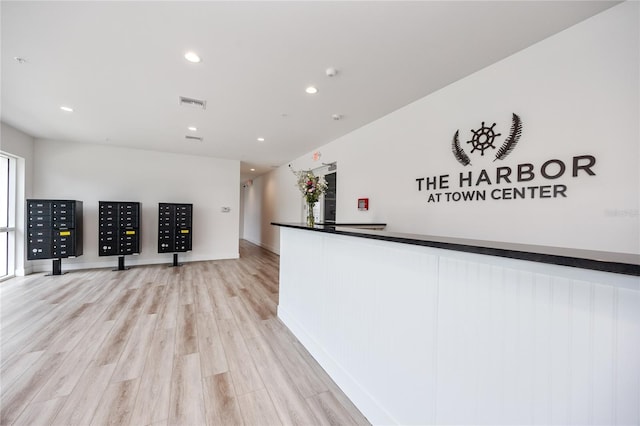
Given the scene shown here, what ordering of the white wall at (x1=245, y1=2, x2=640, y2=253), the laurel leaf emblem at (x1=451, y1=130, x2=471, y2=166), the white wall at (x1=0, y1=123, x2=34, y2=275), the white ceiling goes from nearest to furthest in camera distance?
the white wall at (x1=245, y1=2, x2=640, y2=253) < the white ceiling < the laurel leaf emblem at (x1=451, y1=130, x2=471, y2=166) < the white wall at (x1=0, y1=123, x2=34, y2=275)

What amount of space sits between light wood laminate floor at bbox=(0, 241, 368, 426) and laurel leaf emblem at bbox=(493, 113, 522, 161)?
8.01 ft

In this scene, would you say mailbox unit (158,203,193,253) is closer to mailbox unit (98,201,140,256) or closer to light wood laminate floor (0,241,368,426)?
mailbox unit (98,201,140,256)

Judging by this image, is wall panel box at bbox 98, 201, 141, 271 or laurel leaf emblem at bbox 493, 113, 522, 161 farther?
wall panel box at bbox 98, 201, 141, 271

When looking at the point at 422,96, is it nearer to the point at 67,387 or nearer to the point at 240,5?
the point at 240,5

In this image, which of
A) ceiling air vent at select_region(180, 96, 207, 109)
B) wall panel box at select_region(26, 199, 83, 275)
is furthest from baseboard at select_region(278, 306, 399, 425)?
wall panel box at select_region(26, 199, 83, 275)

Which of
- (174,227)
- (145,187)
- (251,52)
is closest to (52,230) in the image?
(145,187)

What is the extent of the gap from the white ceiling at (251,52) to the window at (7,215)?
4.19 feet

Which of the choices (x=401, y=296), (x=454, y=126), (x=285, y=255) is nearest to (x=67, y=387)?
(x=285, y=255)

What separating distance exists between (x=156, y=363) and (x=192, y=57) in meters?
2.72

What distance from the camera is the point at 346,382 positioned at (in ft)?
5.96

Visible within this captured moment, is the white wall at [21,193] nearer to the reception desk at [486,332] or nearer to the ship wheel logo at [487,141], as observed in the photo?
the reception desk at [486,332]

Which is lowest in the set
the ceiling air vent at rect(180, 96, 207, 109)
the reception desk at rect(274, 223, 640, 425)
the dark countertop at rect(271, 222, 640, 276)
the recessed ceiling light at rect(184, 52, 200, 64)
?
the reception desk at rect(274, 223, 640, 425)

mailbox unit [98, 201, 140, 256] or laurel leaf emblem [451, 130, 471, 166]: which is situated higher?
laurel leaf emblem [451, 130, 471, 166]

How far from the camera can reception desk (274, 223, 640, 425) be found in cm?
76
